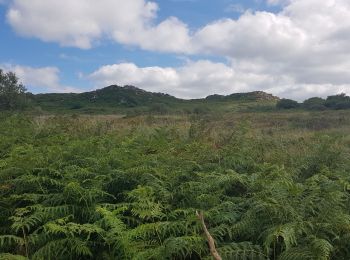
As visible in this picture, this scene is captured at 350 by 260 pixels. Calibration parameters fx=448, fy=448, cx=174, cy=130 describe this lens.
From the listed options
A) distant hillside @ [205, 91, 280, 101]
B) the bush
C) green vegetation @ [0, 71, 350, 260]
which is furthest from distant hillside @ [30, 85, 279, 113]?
green vegetation @ [0, 71, 350, 260]

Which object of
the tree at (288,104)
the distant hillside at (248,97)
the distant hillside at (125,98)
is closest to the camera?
the tree at (288,104)

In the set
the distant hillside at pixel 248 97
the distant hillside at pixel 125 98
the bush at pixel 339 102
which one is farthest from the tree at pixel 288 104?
the distant hillside at pixel 248 97

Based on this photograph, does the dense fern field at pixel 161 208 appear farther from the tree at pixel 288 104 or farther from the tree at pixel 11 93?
the tree at pixel 288 104

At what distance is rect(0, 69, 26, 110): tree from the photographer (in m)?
44.3

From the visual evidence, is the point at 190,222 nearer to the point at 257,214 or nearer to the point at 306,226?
the point at 257,214

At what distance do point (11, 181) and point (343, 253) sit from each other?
183 inches

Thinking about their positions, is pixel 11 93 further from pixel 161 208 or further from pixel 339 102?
pixel 161 208

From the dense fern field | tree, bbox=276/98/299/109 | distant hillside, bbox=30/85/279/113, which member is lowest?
the dense fern field

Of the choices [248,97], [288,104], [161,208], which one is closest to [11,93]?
[288,104]

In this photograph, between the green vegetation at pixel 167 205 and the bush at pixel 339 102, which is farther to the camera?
the bush at pixel 339 102

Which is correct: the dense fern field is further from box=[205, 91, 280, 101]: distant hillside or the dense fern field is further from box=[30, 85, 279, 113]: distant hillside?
box=[205, 91, 280, 101]: distant hillside

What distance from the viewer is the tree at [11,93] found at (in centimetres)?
4431

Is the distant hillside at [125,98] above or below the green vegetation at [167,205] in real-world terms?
above

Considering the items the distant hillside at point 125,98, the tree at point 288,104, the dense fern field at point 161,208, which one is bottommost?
the dense fern field at point 161,208
